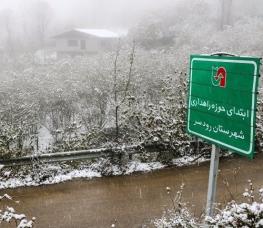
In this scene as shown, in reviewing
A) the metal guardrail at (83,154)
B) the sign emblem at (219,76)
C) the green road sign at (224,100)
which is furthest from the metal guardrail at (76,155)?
the sign emblem at (219,76)

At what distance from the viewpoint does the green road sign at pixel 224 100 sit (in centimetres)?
420

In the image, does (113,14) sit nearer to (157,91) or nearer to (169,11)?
(169,11)

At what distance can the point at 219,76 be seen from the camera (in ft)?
14.8

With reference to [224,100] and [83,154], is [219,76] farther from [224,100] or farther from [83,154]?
[83,154]

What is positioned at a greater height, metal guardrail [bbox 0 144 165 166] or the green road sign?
the green road sign

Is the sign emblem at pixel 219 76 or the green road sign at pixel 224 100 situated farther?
the sign emblem at pixel 219 76

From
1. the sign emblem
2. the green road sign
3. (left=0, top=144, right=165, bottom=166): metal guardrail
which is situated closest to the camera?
the green road sign

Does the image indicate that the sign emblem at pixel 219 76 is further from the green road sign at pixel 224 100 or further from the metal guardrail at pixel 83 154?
the metal guardrail at pixel 83 154

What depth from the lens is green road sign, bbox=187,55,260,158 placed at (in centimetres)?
420

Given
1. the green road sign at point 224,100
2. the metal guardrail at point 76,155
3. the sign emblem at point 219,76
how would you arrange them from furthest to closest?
the metal guardrail at point 76,155 → the sign emblem at point 219,76 → the green road sign at point 224,100

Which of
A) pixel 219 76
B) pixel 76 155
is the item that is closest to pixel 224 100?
pixel 219 76

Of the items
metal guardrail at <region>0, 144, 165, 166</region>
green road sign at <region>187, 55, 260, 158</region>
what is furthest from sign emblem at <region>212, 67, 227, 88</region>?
metal guardrail at <region>0, 144, 165, 166</region>

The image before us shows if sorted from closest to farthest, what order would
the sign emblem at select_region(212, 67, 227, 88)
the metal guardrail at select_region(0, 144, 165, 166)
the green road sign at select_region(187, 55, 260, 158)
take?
the green road sign at select_region(187, 55, 260, 158)
the sign emblem at select_region(212, 67, 227, 88)
the metal guardrail at select_region(0, 144, 165, 166)

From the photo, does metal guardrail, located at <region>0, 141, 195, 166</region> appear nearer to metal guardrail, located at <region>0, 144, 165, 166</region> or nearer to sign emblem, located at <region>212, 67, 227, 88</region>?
metal guardrail, located at <region>0, 144, 165, 166</region>
